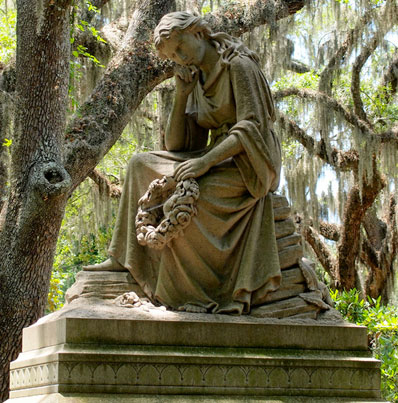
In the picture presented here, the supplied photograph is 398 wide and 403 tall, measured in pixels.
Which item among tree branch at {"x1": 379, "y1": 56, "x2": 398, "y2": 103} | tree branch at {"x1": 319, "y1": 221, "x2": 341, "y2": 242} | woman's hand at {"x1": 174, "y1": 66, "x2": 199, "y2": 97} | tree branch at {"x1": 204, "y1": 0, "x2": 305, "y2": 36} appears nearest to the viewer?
woman's hand at {"x1": 174, "y1": 66, "x2": 199, "y2": 97}

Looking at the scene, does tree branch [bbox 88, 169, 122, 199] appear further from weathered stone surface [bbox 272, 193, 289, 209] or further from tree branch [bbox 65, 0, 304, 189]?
weathered stone surface [bbox 272, 193, 289, 209]

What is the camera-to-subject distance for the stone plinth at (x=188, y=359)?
4.72 meters

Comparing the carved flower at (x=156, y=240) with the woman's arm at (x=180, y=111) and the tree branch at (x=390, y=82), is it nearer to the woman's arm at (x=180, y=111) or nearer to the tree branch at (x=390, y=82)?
the woman's arm at (x=180, y=111)

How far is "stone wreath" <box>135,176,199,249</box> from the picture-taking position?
5270 millimetres

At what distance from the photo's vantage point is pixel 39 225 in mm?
8625

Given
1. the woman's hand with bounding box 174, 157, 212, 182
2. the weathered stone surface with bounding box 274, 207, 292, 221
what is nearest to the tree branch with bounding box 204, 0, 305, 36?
the weathered stone surface with bounding box 274, 207, 292, 221

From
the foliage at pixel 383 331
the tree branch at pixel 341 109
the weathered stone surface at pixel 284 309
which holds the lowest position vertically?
the foliage at pixel 383 331

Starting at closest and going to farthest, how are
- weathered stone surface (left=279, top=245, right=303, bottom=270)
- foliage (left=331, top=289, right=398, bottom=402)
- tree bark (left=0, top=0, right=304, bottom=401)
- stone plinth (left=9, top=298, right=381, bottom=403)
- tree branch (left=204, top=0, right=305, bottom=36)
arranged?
stone plinth (left=9, top=298, right=381, bottom=403) < weathered stone surface (left=279, top=245, right=303, bottom=270) < tree bark (left=0, top=0, right=304, bottom=401) < foliage (left=331, top=289, right=398, bottom=402) < tree branch (left=204, top=0, right=305, bottom=36)

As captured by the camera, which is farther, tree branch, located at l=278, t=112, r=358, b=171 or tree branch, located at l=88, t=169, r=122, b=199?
tree branch, located at l=278, t=112, r=358, b=171

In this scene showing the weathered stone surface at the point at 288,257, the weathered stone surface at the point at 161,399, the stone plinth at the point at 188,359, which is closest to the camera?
the weathered stone surface at the point at 161,399

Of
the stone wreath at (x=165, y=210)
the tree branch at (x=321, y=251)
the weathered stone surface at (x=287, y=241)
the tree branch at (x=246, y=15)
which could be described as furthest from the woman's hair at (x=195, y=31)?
the tree branch at (x=321, y=251)

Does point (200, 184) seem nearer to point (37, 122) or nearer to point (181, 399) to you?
point (181, 399)

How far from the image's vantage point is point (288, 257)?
18.2ft

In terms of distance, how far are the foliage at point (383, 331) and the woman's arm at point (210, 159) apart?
16.2 ft
